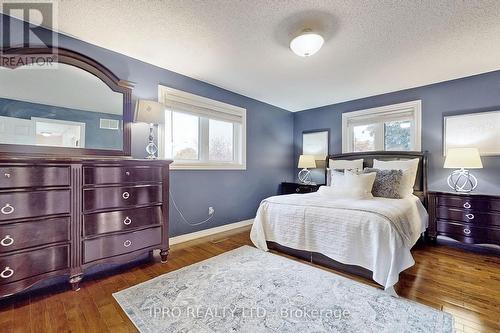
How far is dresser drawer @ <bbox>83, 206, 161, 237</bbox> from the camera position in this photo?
6.61ft

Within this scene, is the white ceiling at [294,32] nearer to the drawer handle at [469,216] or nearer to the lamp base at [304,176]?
the drawer handle at [469,216]

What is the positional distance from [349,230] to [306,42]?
1851mm

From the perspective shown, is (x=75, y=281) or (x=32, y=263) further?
(x=75, y=281)

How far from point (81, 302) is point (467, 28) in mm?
4109

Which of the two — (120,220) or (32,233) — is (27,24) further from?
(120,220)

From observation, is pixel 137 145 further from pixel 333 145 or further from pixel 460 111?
pixel 460 111

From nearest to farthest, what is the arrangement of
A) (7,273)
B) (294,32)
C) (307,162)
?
(7,273) < (294,32) < (307,162)

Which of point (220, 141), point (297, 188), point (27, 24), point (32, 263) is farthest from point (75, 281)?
point (297, 188)

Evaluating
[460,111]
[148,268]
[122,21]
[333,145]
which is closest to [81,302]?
[148,268]

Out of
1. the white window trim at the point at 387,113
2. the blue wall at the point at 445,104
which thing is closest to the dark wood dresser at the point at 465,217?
the blue wall at the point at 445,104

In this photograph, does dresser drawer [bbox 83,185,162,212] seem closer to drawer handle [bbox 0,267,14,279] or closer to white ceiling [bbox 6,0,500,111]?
drawer handle [bbox 0,267,14,279]

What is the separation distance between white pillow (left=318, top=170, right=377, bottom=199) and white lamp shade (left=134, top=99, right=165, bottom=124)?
242 cm

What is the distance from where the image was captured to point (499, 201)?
2.68 m

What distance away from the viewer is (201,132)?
142 inches
